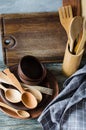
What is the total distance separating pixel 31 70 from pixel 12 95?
86 mm

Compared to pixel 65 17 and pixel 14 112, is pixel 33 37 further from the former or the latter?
pixel 14 112

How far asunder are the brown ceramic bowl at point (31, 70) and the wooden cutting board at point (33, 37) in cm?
8

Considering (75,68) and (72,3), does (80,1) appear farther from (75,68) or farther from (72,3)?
(75,68)

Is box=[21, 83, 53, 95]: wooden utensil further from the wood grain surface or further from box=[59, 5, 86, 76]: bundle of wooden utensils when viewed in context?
the wood grain surface

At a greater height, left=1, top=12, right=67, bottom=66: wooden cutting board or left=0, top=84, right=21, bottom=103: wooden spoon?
left=1, top=12, right=67, bottom=66: wooden cutting board

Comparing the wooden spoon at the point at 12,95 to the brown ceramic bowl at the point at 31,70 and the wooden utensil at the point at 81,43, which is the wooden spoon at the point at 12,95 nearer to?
the brown ceramic bowl at the point at 31,70

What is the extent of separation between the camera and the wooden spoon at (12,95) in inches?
33.7

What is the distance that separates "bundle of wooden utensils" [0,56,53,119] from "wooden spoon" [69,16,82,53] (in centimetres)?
10

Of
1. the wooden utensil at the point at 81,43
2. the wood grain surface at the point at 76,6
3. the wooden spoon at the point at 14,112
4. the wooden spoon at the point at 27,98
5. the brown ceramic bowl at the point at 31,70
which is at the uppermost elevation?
the wood grain surface at the point at 76,6

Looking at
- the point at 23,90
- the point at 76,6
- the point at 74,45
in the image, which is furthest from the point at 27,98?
the point at 76,6

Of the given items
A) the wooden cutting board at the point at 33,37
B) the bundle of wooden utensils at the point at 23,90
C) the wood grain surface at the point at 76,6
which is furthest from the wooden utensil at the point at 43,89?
the wood grain surface at the point at 76,6

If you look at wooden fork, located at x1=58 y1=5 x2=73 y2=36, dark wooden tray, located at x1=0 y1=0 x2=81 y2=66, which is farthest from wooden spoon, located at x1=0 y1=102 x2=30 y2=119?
wooden fork, located at x1=58 y1=5 x2=73 y2=36

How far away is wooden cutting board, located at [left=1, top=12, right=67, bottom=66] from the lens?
0.98 m

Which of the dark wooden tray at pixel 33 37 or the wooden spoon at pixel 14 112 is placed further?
the dark wooden tray at pixel 33 37
